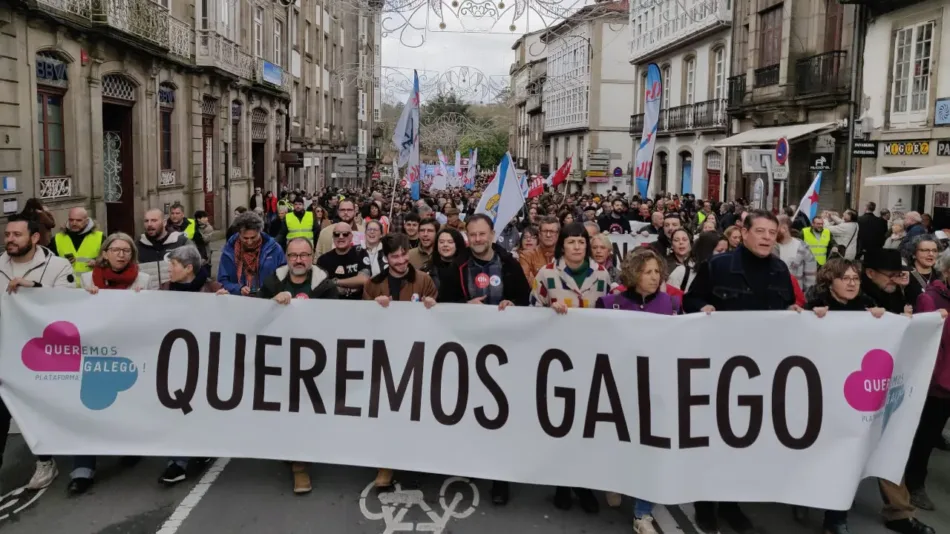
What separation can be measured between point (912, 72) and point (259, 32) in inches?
906

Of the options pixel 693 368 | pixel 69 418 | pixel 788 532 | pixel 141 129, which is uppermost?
pixel 141 129

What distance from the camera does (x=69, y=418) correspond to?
5.56m

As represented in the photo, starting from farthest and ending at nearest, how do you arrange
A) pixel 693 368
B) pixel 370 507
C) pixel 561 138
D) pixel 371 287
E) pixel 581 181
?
1. pixel 561 138
2. pixel 581 181
3. pixel 371 287
4. pixel 370 507
5. pixel 693 368

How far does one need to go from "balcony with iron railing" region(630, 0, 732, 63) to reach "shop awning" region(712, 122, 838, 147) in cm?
425

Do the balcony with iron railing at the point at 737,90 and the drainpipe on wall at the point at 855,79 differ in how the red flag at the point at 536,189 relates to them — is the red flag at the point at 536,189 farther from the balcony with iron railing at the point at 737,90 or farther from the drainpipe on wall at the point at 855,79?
the balcony with iron railing at the point at 737,90

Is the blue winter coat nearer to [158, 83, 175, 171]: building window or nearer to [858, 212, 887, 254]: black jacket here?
[858, 212, 887, 254]: black jacket

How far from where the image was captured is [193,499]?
17.9 feet

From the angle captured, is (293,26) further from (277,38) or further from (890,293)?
(890,293)

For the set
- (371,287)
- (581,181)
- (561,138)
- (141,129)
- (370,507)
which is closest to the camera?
(370,507)

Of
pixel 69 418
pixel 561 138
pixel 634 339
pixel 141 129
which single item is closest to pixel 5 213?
pixel 141 129

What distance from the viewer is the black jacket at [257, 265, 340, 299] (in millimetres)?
5867

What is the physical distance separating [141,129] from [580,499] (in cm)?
1892

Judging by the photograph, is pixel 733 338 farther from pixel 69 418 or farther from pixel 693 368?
pixel 69 418

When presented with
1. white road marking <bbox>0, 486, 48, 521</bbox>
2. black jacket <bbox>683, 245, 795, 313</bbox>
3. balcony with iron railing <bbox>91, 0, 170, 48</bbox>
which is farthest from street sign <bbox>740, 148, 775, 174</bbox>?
white road marking <bbox>0, 486, 48, 521</bbox>
